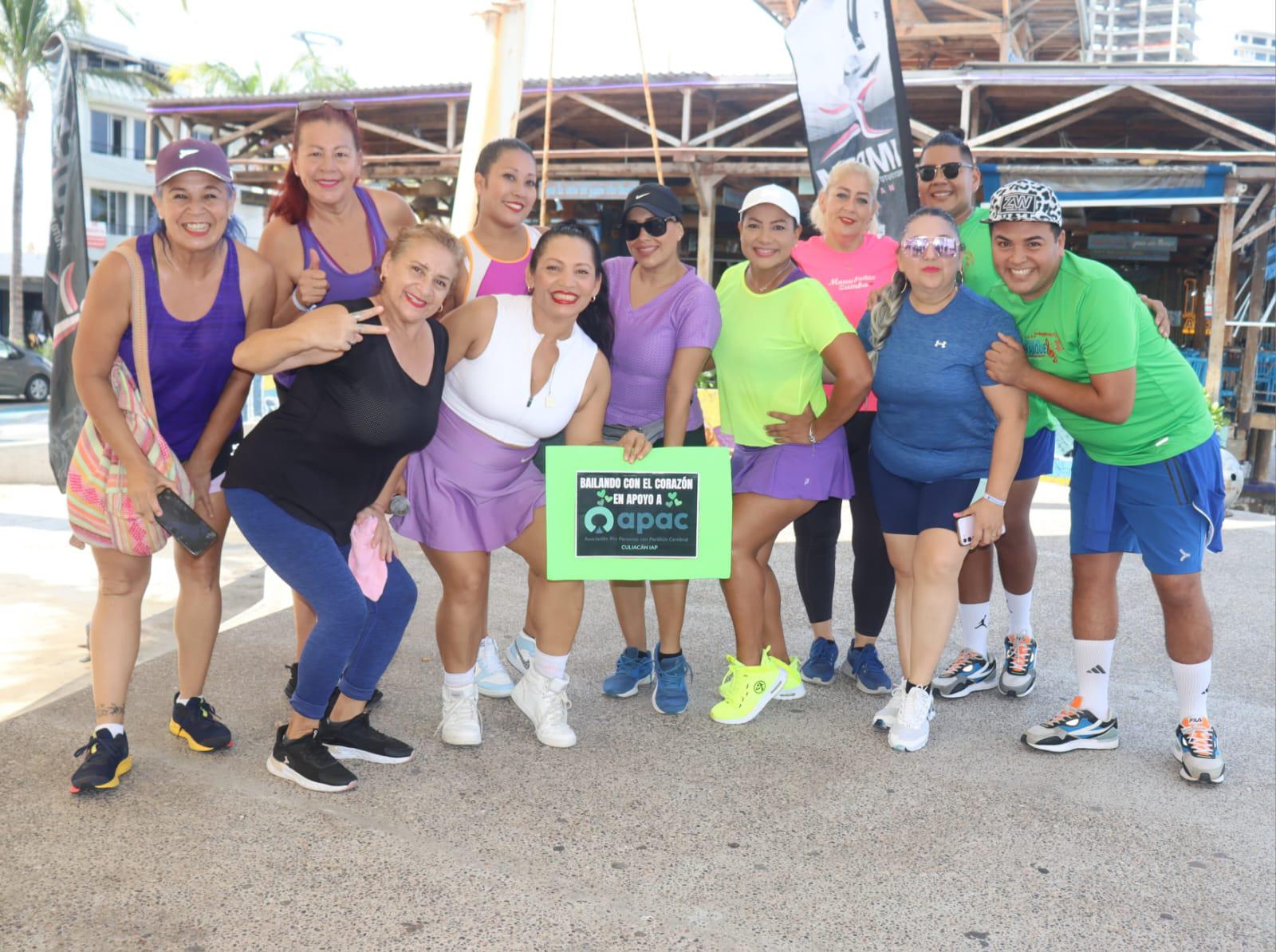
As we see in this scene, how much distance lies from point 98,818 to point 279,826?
49 cm

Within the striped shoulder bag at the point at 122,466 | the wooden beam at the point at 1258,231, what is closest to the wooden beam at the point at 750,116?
the wooden beam at the point at 1258,231

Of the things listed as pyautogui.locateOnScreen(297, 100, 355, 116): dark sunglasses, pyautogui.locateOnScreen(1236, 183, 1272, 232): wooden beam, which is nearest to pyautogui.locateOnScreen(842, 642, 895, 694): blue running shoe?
pyautogui.locateOnScreen(297, 100, 355, 116): dark sunglasses

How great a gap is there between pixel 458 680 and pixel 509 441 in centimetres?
82

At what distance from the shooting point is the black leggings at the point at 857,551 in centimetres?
425

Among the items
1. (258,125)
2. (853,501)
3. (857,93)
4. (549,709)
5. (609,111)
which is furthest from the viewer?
(258,125)

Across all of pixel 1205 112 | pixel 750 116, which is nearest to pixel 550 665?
pixel 750 116

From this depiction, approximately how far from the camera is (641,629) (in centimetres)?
430

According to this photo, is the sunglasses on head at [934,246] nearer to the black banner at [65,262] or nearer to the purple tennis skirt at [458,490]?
the purple tennis skirt at [458,490]

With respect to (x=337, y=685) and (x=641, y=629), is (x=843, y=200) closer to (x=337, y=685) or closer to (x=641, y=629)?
(x=641, y=629)

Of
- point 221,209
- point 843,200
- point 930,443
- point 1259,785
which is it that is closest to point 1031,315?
point 930,443

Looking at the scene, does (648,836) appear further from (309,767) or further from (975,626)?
(975,626)

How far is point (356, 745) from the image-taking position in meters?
3.50

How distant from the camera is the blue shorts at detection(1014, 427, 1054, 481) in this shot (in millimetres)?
4148

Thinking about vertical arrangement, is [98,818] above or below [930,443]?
below
